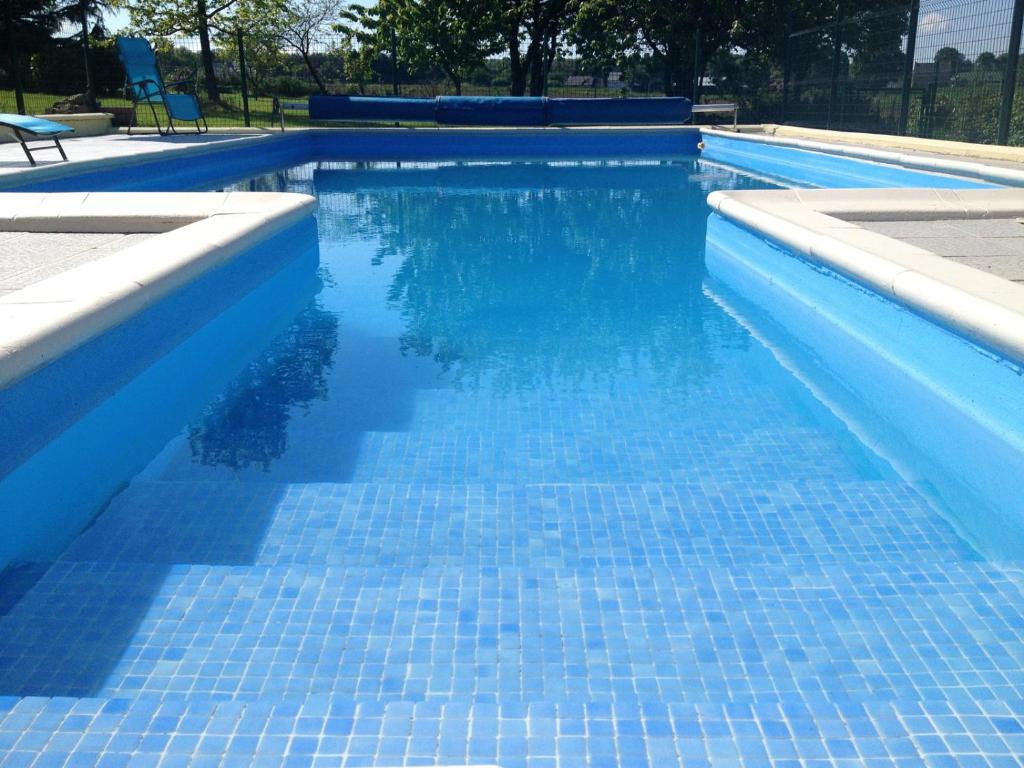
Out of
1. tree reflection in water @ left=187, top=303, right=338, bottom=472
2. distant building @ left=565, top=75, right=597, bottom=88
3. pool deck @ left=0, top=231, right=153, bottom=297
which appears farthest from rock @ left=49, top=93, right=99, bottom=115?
tree reflection in water @ left=187, top=303, right=338, bottom=472

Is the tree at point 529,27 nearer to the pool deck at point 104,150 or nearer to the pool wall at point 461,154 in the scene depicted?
the pool wall at point 461,154

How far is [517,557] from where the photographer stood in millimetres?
2033

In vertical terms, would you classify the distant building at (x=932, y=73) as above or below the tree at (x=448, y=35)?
below

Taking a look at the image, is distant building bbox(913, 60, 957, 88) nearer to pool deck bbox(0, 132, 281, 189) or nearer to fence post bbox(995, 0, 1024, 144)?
fence post bbox(995, 0, 1024, 144)

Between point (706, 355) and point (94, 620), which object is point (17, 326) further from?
point (706, 355)

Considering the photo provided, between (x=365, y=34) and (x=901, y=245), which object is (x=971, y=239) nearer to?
(x=901, y=245)

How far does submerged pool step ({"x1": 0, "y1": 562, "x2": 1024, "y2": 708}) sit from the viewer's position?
5.09 feet

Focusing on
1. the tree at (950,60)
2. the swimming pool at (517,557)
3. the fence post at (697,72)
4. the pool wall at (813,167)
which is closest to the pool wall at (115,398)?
the swimming pool at (517,557)

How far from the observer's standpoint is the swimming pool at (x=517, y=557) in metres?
1.38

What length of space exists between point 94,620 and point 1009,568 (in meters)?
2.02

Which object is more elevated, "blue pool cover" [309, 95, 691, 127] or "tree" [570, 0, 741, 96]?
"tree" [570, 0, 741, 96]

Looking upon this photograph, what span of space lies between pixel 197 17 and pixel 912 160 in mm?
16655

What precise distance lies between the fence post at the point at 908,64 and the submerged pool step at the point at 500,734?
35.3 feet

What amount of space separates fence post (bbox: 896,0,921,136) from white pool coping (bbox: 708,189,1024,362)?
5776 millimetres
